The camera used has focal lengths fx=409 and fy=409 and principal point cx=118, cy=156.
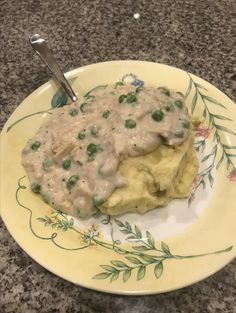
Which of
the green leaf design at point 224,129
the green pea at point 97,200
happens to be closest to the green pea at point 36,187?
the green pea at point 97,200

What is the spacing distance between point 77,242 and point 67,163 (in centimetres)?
27

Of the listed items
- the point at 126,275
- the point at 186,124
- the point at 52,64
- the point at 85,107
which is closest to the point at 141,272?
the point at 126,275

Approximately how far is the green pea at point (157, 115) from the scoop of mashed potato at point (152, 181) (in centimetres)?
9

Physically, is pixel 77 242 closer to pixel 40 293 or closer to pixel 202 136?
pixel 40 293

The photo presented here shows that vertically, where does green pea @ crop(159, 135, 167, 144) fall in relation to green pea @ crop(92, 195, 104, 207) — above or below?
below

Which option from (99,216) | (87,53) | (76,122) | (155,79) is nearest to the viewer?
(99,216)

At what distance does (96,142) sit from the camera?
4.50 feet

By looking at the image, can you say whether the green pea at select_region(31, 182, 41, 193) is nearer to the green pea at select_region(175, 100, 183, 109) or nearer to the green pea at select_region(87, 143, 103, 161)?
the green pea at select_region(87, 143, 103, 161)

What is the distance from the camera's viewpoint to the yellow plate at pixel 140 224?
1161mm

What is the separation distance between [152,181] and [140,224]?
15 centimetres

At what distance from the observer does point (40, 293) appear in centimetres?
129

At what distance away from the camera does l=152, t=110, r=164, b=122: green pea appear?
1.36 m

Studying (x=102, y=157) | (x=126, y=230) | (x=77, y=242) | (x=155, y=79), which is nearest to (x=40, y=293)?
(x=77, y=242)

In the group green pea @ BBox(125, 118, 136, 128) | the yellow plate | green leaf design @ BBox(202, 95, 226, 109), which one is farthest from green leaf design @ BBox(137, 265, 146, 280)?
green leaf design @ BBox(202, 95, 226, 109)
